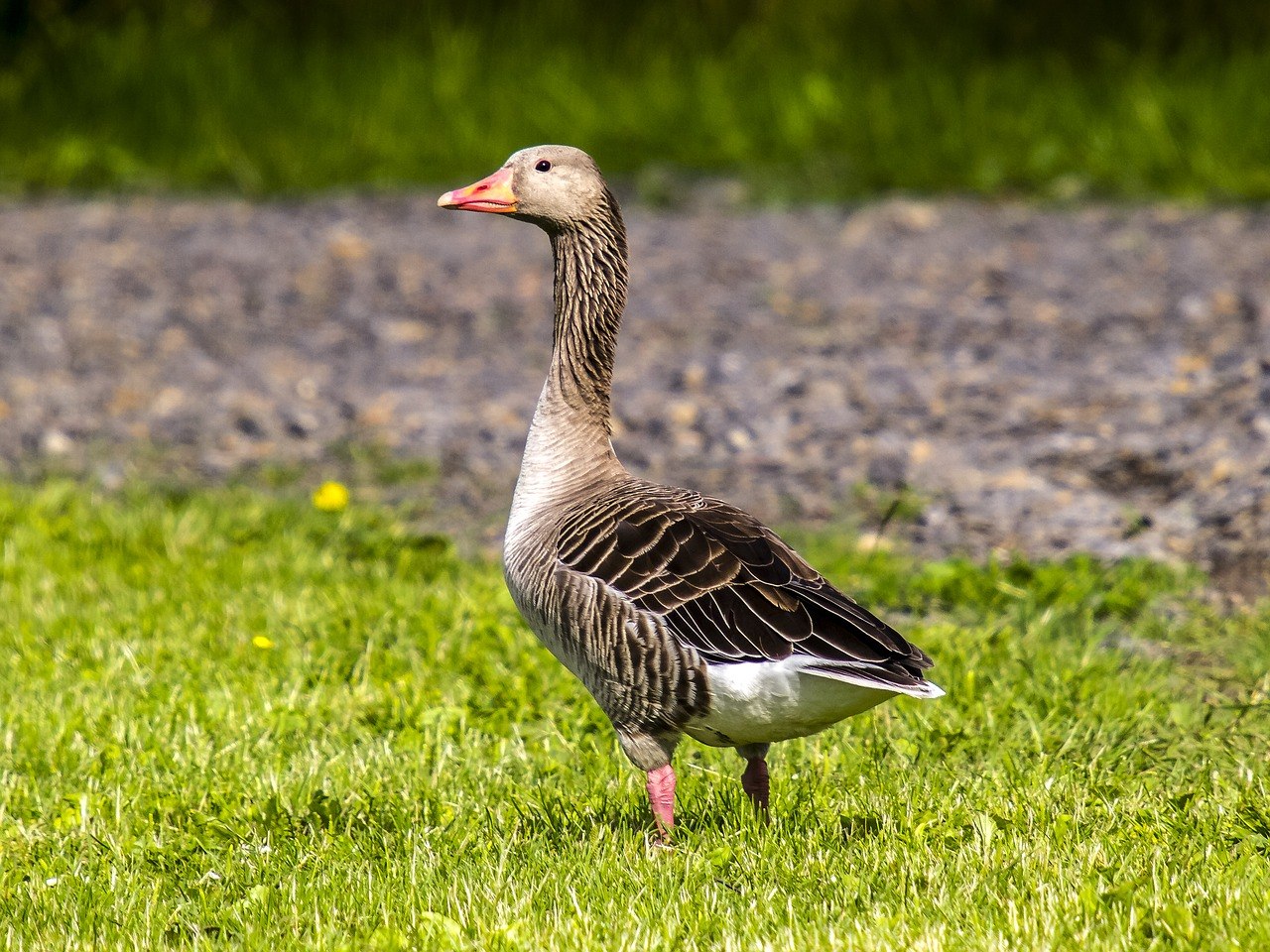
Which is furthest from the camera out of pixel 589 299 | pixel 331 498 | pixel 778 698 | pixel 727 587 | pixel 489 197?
pixel 331 498

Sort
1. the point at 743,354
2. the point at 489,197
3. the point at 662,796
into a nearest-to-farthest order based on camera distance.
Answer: the point at 662,796
the point at 489,197
the point at 743,354

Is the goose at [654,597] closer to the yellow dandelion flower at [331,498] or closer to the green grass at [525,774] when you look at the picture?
the green grass at [525,774]

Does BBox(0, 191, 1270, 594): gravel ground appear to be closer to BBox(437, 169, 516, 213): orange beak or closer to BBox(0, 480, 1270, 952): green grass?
BBox(0, 480, 1270, 952): green grass

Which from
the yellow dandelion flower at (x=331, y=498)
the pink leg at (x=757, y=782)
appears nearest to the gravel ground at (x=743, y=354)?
the yellow dandelion flower at (x=331, y=498)

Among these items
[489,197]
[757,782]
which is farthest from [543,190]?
[757,782]

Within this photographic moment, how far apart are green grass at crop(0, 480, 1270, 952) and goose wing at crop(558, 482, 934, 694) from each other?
0.52 metres

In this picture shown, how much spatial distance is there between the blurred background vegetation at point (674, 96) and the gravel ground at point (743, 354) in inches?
25.3

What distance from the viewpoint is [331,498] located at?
7633 millimetres

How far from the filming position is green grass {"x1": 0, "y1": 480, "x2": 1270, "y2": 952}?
12.7 ft

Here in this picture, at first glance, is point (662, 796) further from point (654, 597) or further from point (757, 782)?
point (654, 597)

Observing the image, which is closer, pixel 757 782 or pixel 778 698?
pixel 778 698

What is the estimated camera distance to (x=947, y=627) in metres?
6.12

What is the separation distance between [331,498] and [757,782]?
369 cm

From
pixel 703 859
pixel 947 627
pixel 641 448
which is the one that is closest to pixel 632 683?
pixel 703 859
